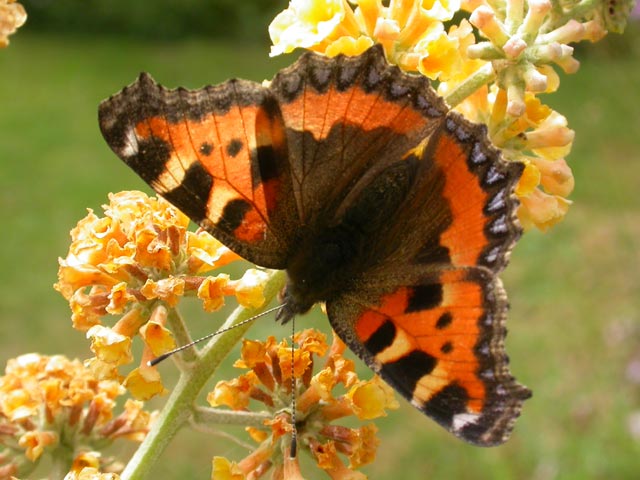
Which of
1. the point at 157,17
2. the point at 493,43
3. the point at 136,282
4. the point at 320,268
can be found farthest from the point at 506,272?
the point at 157,17

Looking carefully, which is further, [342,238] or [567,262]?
[567,262]

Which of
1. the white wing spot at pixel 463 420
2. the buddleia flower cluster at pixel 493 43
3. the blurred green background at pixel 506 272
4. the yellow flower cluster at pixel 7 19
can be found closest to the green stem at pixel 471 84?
the buddleia flower cluster at pixel 493 43

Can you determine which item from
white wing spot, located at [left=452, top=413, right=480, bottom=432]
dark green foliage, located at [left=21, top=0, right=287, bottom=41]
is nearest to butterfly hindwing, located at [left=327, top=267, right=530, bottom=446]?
white wing spot, located at [left=452, top=413, right=480, bottom=432]

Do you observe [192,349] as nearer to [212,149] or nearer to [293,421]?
[293,421]

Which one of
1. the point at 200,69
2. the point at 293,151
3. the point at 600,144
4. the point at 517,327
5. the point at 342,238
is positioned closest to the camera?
the point at 293,151

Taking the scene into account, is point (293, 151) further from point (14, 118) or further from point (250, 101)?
point (14, 118)

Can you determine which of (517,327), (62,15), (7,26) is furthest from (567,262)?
(62,15)
